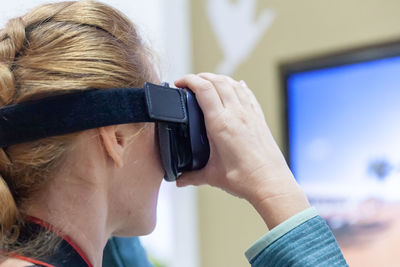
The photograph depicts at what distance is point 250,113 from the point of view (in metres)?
0.86

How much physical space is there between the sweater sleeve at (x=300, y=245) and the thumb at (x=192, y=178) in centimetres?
18

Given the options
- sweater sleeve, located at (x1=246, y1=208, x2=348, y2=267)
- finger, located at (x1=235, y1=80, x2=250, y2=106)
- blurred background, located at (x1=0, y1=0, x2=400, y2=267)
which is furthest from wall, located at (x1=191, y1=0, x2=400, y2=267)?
sweater sleeve, located at (x1=246, y1=208, x2=348, y2=267)

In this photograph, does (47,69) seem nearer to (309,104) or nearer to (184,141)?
(184,141)

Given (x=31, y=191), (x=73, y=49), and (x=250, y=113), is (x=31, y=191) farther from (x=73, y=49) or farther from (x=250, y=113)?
(x=250, y=113)

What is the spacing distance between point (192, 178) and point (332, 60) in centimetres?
113

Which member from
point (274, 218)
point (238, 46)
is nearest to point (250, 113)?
point (274, 218)

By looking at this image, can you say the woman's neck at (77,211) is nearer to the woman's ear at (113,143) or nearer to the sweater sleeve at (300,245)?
the woman's ear at (113,143)

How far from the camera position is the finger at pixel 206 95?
0.83m

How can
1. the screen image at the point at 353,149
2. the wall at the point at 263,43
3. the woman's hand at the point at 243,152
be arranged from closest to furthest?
the woman's hand at the point at 243,152
the screen image at the point at 353,149
the wall at the point at 263,43

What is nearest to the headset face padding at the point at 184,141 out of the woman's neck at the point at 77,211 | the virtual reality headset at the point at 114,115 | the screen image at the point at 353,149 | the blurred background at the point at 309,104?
the virtual reality headset at the point at 114,115

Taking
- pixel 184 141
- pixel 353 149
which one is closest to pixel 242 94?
pixel 184 141

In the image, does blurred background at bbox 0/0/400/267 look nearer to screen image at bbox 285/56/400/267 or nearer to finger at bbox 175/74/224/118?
screen image at bbox 285/56/400/267

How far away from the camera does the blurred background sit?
5.73ft

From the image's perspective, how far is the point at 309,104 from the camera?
1925mm
